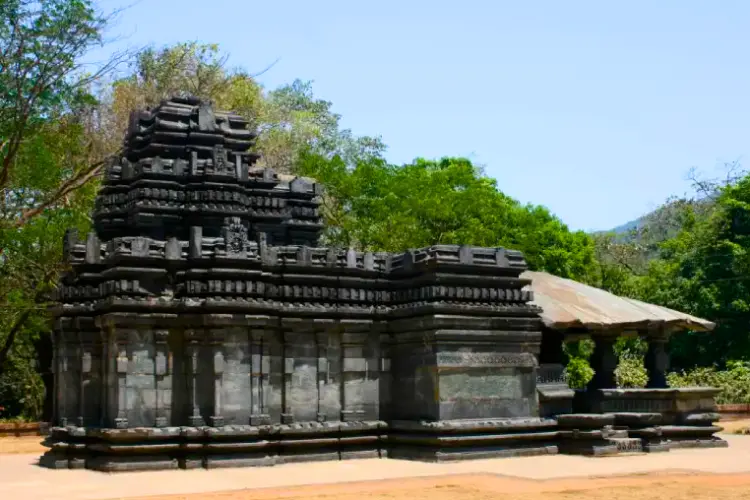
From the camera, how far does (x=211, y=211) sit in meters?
21.8

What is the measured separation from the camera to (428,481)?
55.7 feet

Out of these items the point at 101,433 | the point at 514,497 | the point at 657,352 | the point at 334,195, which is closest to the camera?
the point at 514,497

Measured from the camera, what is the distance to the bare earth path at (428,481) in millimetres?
15117

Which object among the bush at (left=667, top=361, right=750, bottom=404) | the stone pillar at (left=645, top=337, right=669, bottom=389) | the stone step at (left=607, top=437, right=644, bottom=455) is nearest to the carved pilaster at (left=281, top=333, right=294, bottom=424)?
the stone step at (left=607, top=437, right=644, bottom=455)

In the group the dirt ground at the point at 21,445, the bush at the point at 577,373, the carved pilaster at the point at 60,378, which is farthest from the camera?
the bush at the point at 577,373

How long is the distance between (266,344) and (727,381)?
2278 cm

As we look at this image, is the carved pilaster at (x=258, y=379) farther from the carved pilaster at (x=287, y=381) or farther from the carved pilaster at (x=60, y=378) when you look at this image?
the carved pilaster at (x=60, y=378)

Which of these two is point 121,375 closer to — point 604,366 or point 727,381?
point 604,366

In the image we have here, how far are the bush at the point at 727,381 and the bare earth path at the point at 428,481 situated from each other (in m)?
16.2

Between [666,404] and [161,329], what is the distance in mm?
11342

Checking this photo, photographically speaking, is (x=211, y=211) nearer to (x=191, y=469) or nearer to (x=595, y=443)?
(x=191, y=469)

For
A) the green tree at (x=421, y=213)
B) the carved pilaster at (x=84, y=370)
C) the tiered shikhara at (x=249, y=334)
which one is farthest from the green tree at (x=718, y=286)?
the carved pilaster at (x=84, y=370)

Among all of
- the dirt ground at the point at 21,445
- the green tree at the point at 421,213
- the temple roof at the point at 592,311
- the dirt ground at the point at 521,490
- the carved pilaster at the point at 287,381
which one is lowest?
the dirt ground at the point at 21,445

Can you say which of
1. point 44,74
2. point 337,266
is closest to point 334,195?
point 44,74
